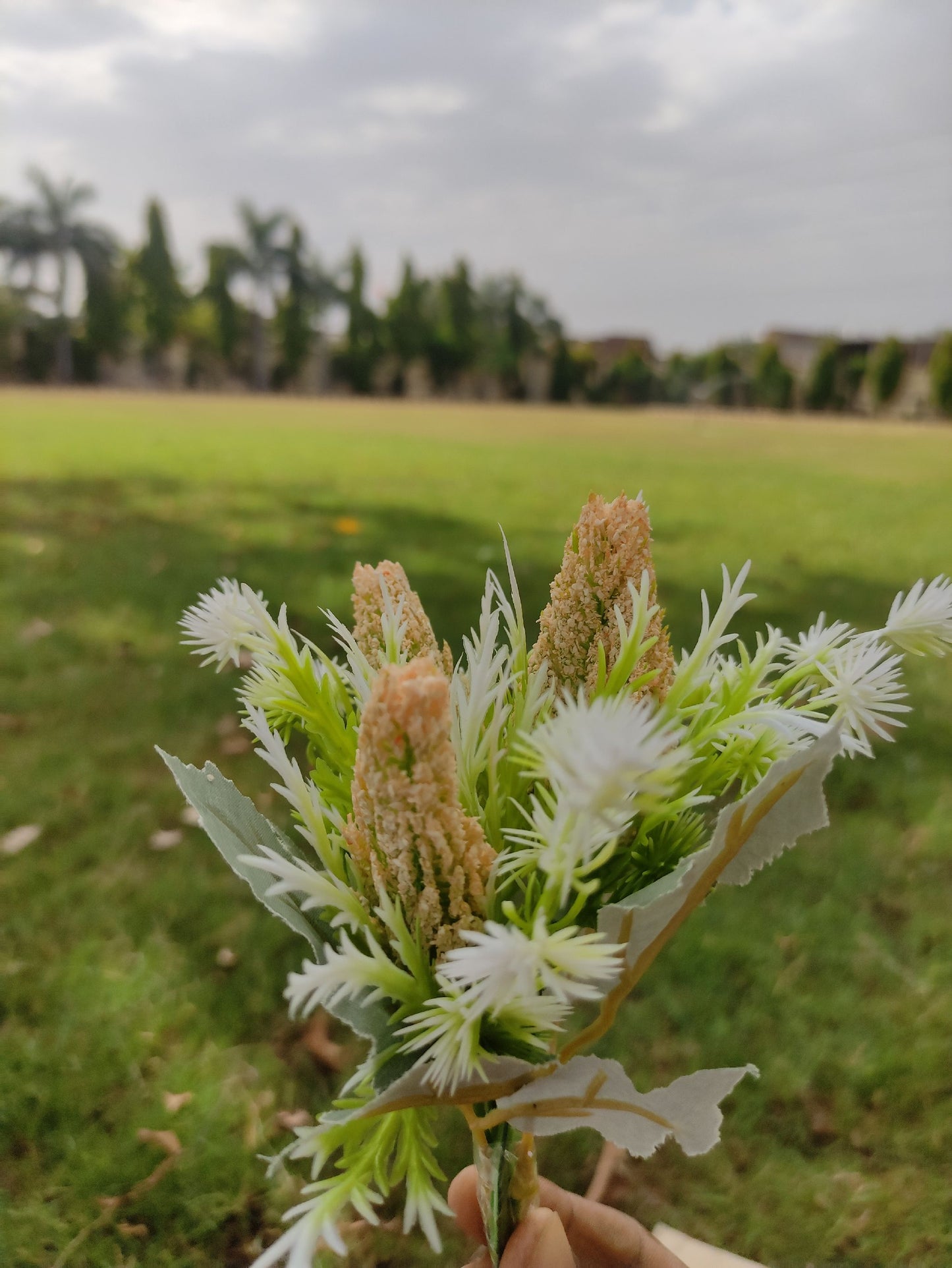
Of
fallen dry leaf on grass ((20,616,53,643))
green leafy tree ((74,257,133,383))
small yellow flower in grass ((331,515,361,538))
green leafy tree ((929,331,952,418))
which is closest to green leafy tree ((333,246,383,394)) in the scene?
green leafy tree ((74,257,133,383))

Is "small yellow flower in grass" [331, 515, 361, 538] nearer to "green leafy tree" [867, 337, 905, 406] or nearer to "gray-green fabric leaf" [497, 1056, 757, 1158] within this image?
"gray-green fabric leaf" [497, 1056, 757, 1158]

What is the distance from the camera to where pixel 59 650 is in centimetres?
408

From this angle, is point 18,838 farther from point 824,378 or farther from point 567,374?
point 567,374

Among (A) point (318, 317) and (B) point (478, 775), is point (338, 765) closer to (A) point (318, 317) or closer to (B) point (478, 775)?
(B) point (478, 775)

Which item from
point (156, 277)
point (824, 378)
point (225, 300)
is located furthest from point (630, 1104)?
point (156, 277)

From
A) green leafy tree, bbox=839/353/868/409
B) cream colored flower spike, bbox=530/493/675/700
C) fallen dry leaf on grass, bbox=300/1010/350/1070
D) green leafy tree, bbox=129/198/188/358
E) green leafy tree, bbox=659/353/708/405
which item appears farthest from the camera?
green leafy tree, bbox=659/353/708/405

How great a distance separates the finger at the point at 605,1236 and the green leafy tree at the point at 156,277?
46.0 meters

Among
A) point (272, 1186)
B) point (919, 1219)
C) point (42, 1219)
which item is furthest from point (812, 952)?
point (42, 1219)

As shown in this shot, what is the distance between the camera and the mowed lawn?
1.71m

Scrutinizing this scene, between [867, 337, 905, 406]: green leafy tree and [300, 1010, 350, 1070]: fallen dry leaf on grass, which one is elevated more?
[867, 337, 905, 406]: green leafy tree

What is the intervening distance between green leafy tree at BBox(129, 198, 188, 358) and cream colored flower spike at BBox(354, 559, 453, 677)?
151 feet

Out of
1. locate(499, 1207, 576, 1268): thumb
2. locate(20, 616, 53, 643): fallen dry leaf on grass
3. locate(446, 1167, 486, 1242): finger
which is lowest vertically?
locate(20, 616, 53, 643): fallen dry leaf on grass

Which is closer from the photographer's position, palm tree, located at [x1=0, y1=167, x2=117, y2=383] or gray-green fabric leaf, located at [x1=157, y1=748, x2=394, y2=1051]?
gray-green fabric leaf, located at [x1=157, y1=748, x2=394, y2=1051]

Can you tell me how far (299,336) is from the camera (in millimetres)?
41625
